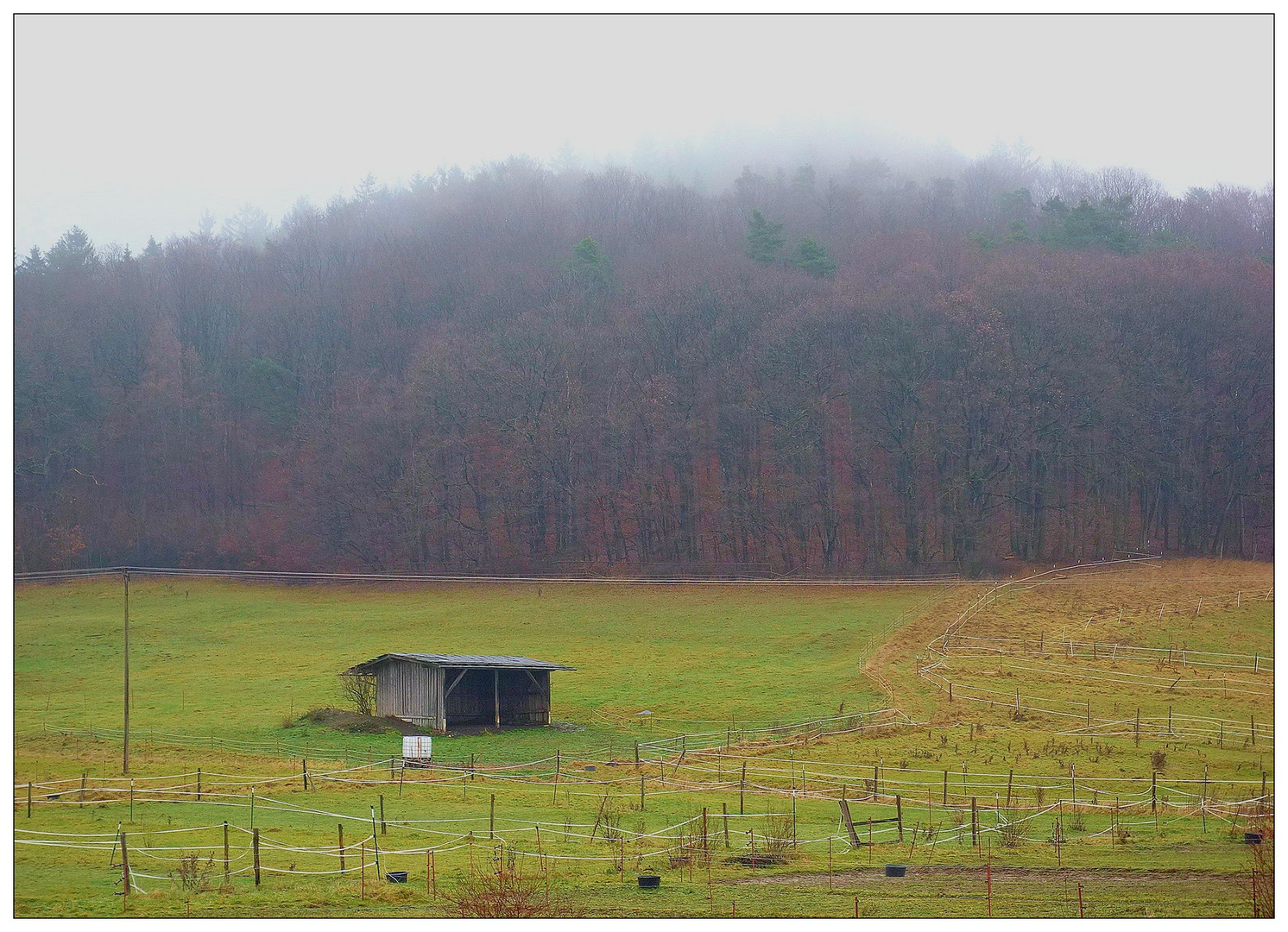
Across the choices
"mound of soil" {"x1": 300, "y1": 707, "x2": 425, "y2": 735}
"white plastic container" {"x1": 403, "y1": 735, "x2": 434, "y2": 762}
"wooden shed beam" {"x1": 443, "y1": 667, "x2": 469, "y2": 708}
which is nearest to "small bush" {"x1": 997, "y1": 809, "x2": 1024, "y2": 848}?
"white plastic container" {"x1": 403, "y1": 735, "x2": 434, "y2": 762}

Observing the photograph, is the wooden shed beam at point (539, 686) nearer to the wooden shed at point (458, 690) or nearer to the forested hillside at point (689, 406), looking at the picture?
the wooden shed at point (458, 690)

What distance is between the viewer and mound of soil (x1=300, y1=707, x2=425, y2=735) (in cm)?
4362

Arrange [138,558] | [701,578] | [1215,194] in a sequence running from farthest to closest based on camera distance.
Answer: [1215,194] < [138,558] < [701,578]

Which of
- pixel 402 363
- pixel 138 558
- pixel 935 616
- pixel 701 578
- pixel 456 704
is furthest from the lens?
pixel 402 363

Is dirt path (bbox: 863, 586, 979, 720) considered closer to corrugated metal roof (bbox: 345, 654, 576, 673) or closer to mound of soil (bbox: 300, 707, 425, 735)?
corrugated metal roof (bbox: 345, 654, 576, 673)

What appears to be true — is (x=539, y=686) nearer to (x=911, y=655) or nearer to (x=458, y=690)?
(x=458, y=690)

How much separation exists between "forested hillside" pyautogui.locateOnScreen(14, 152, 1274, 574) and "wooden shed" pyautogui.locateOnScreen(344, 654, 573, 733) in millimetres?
31705

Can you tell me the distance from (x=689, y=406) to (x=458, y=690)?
138 feet

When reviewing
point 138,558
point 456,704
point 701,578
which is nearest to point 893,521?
point 701,578

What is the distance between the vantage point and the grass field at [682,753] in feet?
73.4

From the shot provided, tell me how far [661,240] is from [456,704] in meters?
71.9

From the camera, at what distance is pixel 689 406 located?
3329 inches

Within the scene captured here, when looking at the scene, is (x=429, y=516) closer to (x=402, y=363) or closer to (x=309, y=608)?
(x=309, y=608)

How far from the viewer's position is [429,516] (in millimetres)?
85125
